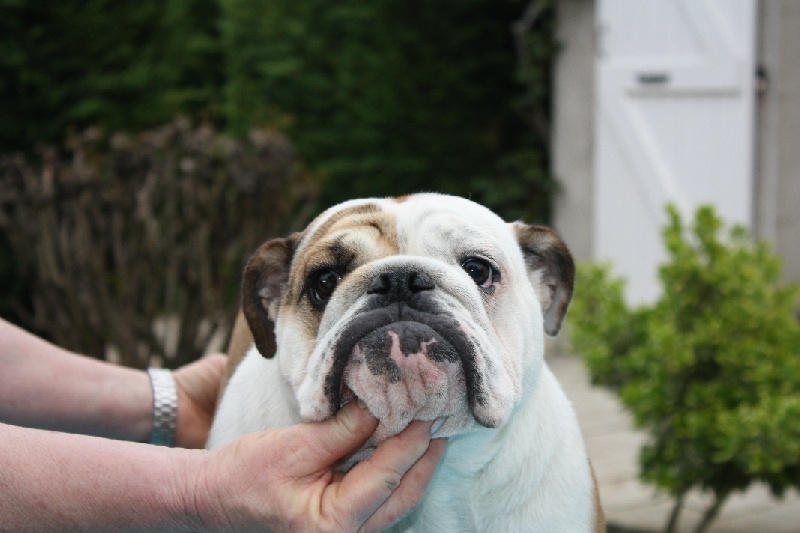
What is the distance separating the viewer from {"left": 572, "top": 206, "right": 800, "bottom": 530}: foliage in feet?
10.3

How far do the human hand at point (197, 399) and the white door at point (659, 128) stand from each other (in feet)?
15.8

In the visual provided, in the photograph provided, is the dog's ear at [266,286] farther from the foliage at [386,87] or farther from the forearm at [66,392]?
the foliage at [386,87]

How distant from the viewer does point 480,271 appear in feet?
5.97

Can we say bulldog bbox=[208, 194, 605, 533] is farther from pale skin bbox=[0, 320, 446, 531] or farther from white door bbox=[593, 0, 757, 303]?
white door bbox=[593, 0, 757, 303]

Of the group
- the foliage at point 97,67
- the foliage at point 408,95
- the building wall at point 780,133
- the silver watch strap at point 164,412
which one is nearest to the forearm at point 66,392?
the silver watch strap at point 164,412

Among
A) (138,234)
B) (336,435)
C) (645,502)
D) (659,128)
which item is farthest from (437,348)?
(659,128)

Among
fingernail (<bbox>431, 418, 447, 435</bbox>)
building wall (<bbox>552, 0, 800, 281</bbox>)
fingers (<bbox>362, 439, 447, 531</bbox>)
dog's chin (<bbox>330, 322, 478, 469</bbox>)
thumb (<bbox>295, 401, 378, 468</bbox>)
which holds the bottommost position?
building wall (<bbox>552, 0, 800, 281</bbox>)

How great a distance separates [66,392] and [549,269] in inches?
43.8

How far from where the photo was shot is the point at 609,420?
18.1ft

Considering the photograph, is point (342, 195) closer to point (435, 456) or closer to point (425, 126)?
point (425, 126)

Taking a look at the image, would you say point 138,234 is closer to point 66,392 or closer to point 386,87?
point 66,392

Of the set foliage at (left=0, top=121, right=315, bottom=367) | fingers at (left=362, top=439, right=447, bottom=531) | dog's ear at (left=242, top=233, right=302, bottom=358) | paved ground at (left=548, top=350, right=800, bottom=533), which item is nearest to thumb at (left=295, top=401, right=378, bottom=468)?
fingers at (left=362, top=439, right=447, bottom=531)

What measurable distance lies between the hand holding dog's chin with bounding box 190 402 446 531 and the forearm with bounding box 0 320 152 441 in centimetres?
77

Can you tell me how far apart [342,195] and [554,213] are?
1671 millimetres
